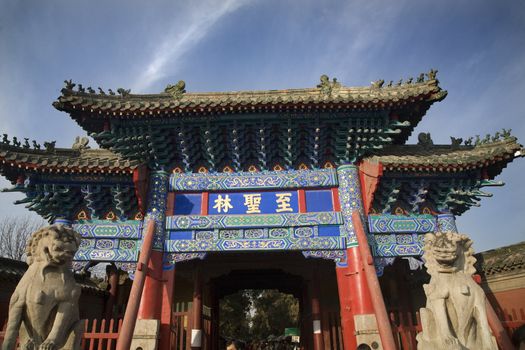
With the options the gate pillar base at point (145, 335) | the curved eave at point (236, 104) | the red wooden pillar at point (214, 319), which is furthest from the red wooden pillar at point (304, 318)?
the curved eave at point (236, 104)

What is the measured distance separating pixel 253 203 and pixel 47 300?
16.7 feet

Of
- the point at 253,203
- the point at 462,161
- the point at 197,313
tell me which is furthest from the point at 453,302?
the point at 197,313

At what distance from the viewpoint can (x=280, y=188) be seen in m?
9.26

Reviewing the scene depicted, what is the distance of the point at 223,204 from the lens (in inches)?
359

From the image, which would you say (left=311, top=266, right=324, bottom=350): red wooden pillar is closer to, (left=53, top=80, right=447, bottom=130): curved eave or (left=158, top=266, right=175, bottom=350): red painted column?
(left=158, top=266, right=175, bottom=350): red painted column

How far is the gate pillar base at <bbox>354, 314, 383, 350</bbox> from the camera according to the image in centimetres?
747

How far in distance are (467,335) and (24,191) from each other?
30.2 ft

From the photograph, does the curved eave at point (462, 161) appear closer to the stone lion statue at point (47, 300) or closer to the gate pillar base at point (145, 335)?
the gate pillar base at point (145, 335)

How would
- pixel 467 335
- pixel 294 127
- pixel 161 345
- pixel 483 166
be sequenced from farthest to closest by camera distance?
1. pixel 294 127
2. pixel 483 166
3. pixel 161 345
4. pixel 467 335

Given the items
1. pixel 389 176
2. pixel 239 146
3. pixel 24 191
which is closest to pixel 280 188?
pixel 239 146

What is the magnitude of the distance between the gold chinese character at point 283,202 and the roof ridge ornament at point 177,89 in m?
4.33

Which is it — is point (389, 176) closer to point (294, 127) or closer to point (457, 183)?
point (457, 183)

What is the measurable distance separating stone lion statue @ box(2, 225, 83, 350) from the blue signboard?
4213 millimetres

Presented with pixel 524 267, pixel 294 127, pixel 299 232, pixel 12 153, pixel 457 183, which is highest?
pixel 294 127
